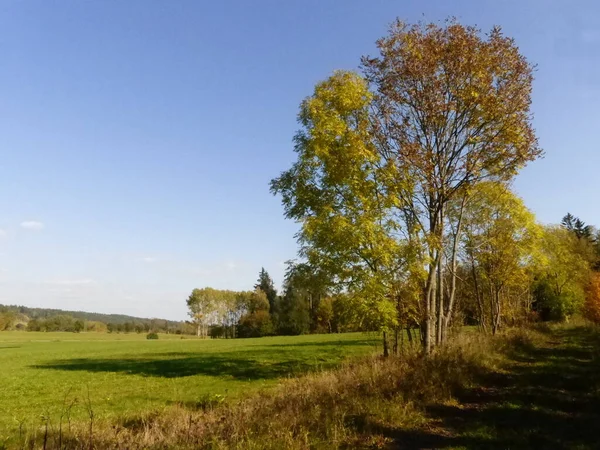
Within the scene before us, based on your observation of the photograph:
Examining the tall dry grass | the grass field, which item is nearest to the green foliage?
the grass field

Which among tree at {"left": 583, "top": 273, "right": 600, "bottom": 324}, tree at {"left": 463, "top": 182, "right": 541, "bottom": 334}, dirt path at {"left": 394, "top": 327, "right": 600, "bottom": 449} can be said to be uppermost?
tree at {"left": 463, "top": 182, "right": 541, "bottom": 334}

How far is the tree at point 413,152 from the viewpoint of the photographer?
1698 centimetres

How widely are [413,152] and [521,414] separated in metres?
9.87

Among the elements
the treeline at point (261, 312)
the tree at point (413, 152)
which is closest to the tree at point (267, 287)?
the treeline at point (261, 312)

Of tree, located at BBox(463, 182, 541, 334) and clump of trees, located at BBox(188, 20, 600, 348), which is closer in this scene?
clump of trees, located at BBox(188, 20, 600, 348)

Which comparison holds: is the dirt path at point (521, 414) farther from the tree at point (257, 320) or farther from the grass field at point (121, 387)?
the tree at point (257, 320)

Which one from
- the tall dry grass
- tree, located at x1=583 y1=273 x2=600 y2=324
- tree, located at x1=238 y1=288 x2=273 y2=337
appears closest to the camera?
the tall dry grass

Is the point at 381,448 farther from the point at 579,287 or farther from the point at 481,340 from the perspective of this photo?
the point at 579,287

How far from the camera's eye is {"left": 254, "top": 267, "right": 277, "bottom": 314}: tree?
116 m

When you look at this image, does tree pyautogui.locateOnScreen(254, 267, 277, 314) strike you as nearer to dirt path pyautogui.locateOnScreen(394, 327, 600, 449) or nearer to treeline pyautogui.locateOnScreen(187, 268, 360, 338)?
treeline pyautogui.locateOnScreen(187, 268, 360, 338)

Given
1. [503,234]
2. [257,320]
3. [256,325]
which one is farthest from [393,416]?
[257,320]

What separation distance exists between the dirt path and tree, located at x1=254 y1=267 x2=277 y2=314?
334ft

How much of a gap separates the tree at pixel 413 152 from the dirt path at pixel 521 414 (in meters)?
4.35

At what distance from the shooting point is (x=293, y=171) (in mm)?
21562
